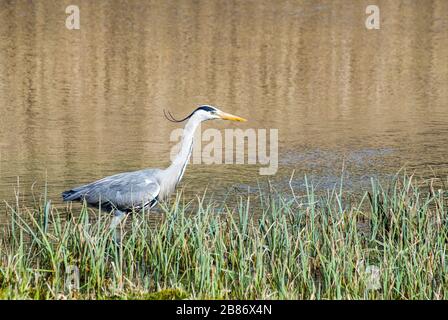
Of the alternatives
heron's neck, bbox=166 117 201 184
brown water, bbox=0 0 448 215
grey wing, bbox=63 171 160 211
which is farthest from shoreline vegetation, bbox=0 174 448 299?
brown water, bbox=0 0 448 215

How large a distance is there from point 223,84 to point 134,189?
32.1 ft

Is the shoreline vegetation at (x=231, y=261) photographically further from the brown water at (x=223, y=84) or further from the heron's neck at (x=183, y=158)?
the brown water at (x=223, y=84)

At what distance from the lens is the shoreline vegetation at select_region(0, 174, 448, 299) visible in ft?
23.2

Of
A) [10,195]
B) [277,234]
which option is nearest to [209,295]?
[277,234]

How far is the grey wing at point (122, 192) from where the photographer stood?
9.25 metres

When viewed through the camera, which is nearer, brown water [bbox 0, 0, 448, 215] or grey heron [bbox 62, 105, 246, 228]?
grey heron [bbox 62, 105, 246, 228]

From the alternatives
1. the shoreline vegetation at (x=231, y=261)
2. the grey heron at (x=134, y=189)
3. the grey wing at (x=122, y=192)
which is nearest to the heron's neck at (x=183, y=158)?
the grey heron at (x=134, y=189)

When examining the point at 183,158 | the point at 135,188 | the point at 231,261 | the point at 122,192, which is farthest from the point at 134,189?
the point at 231,261

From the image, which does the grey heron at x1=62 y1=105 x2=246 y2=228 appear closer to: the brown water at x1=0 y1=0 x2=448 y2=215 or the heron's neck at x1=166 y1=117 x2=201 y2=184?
the heron's neck at x1=166 y1=117 x2=201 y2=184

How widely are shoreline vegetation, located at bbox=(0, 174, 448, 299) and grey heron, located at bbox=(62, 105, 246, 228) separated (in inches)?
26.1

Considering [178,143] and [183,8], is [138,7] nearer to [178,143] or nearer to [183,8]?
[183,8]

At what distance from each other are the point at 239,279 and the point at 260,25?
715 inches

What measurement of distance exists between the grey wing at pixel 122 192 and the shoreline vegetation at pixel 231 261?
0.65m

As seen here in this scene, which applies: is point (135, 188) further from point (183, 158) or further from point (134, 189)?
point (183, 158)
